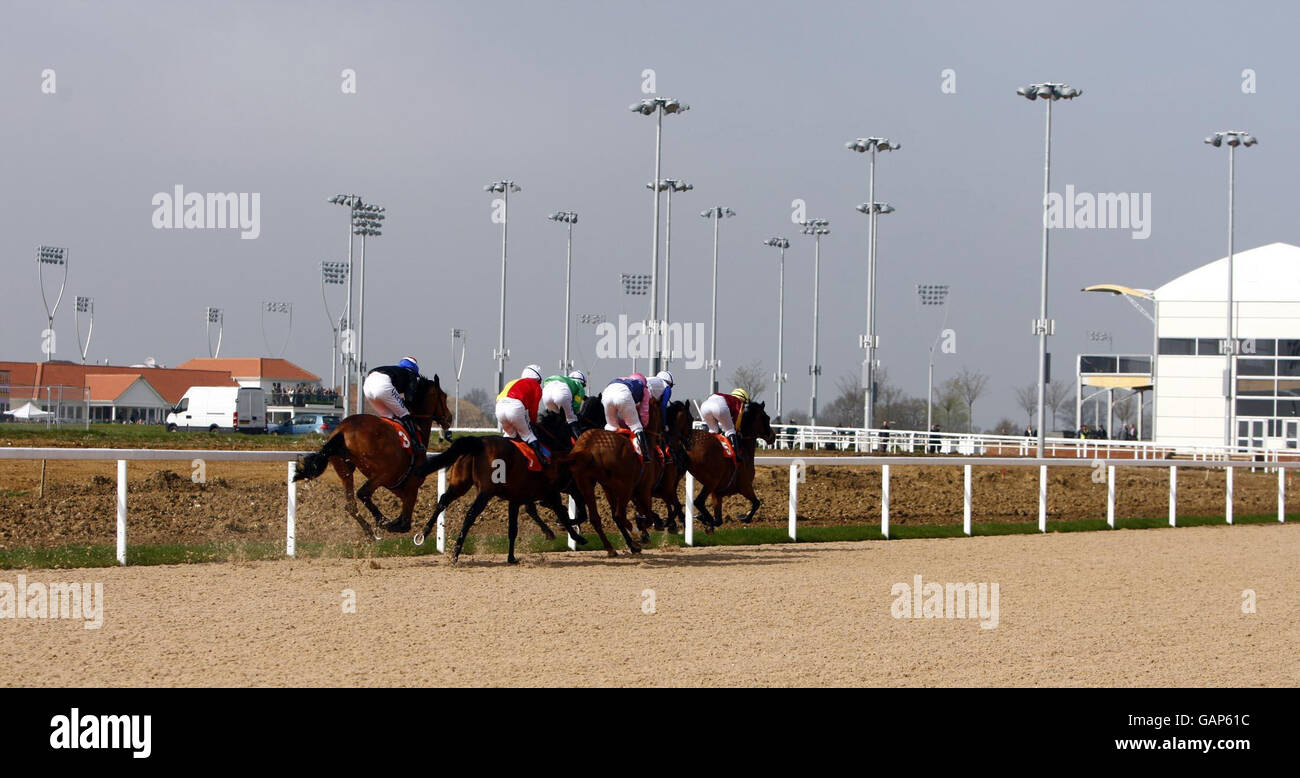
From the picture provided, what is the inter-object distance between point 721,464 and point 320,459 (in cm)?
473

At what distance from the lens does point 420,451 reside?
11.9m

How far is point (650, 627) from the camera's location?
7.89m

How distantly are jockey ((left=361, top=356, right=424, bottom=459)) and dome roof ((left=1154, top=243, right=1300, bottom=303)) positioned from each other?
4519 centimetres

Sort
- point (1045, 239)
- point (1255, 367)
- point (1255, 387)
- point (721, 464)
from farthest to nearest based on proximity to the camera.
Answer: point (1255, 387), point (1255, 367), point (1045, 239), point (721, 464)

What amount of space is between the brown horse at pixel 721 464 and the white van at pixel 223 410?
113 ft

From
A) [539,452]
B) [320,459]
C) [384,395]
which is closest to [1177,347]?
[539,452]

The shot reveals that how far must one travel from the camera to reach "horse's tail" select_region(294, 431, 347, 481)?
11.0m

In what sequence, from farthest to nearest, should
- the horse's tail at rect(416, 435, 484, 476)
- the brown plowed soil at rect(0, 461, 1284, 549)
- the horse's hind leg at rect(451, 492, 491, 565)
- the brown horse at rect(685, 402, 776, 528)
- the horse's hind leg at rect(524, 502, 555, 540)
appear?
1. the brown horse at rect(685, 402, 776, 528)
2. the brown plowed soil at rect(0, 461, 1284, 549)
3. the horse's hind leg at rect(524, 502, 555, 540)
4. the horse's hind leg at rect(451, 492, 491, 565)
5. the horse's tail at rect(416, 435, 484, 476)

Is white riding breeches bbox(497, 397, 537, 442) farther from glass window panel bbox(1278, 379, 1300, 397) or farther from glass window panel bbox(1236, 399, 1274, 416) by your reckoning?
glass window panel bbox(1278, 379, 1300, 397)

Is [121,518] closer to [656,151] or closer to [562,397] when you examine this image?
[562,397]

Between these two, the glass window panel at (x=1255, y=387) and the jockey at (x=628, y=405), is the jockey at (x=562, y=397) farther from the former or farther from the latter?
the glass window panel at (x=1255, y=387)

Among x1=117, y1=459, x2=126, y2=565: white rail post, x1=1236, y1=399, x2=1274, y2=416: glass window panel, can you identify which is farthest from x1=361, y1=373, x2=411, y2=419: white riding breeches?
x1=1236, y1=399, x2=1274, y2=416: glass window panel
